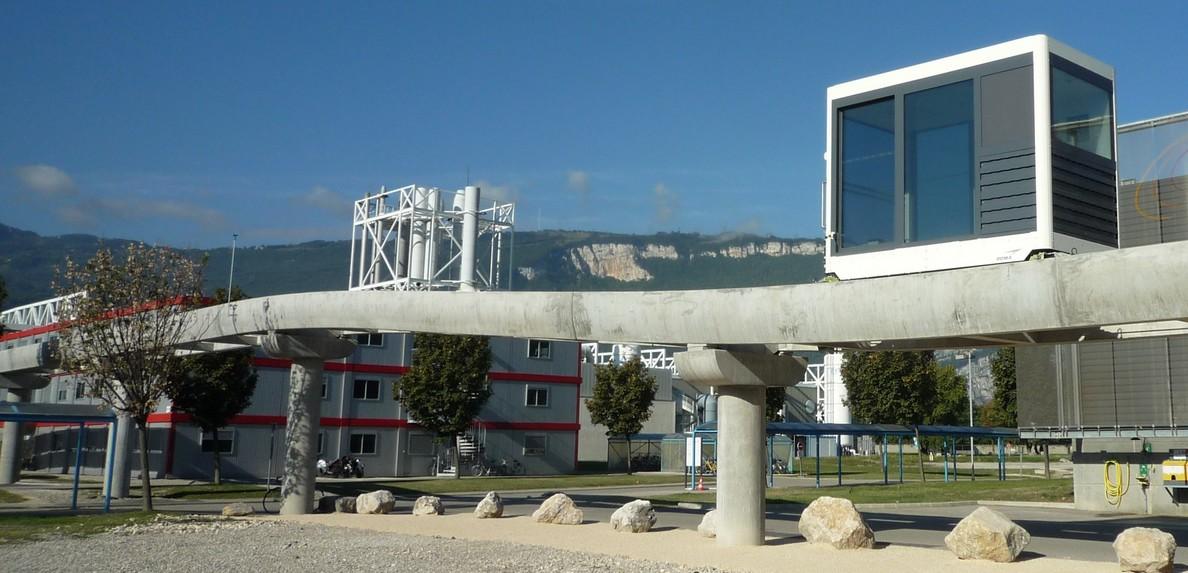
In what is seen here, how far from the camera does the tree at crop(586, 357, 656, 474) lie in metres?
54.0

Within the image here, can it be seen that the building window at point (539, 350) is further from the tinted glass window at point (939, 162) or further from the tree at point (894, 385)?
the tinted glass window at point (939, 162)

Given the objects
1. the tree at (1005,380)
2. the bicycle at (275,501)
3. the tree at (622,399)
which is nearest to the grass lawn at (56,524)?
the bicycle at (275,501)

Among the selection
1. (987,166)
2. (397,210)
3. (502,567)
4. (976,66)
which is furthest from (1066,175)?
(397,210)

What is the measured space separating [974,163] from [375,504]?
624 inches

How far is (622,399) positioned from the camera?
54094mm

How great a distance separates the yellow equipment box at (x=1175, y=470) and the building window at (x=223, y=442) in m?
36.5

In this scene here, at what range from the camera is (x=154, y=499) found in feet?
100

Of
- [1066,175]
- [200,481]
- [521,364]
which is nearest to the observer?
[1066,175]

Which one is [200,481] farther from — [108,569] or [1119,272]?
[1119,272]

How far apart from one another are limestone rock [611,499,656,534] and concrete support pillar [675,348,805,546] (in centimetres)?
278

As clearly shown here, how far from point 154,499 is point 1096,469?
90.3 feet

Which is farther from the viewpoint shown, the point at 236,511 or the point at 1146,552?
the point at 236,511

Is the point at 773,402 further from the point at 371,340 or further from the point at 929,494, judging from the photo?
the point at 371,340

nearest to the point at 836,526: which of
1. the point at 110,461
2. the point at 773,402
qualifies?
the point at 110,461
